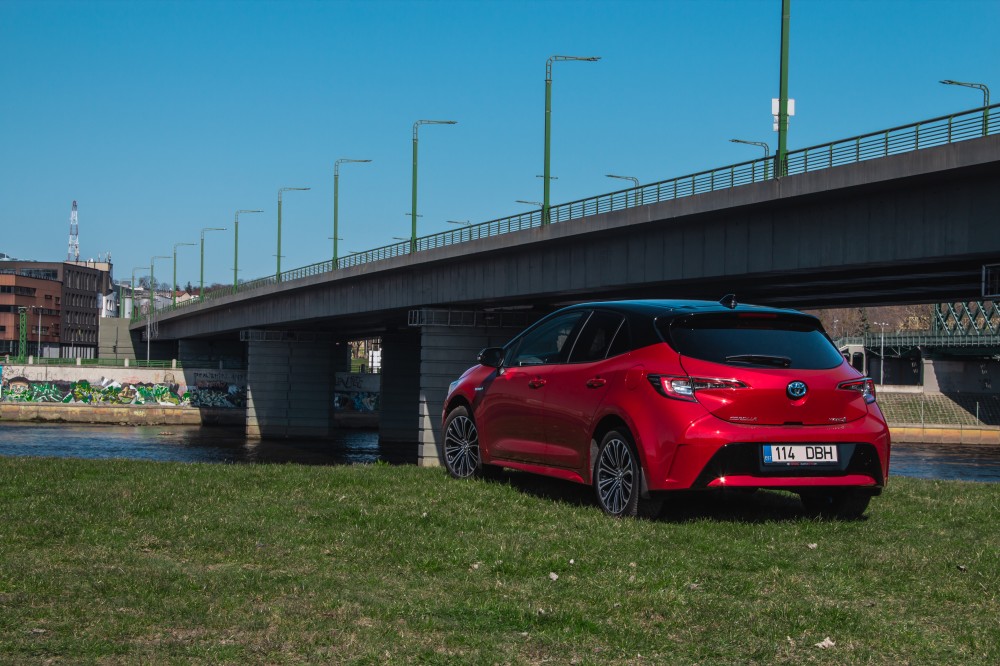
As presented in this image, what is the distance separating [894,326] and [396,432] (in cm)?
11816

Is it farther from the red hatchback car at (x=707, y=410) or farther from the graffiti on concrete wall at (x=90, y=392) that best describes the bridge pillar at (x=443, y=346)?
the graffiti on concrete wall at (x=90, y=392)

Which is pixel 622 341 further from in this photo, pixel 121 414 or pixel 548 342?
pixel 121 414

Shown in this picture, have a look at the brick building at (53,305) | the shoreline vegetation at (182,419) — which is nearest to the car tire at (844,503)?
the shoreline vegetation at (182,419)

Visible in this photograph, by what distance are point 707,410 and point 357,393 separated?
84885 millimetres

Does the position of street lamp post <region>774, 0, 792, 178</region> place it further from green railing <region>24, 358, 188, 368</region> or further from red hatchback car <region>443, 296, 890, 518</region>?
green railing <region>24, 358, 188, 368</region>

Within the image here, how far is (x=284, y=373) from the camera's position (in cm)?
7550

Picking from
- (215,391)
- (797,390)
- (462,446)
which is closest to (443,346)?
(462,446)

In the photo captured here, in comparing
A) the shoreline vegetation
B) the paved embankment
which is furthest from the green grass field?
the paved embankment

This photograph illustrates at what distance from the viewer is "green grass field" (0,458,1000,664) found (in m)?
5.30

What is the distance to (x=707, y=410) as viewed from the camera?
28.2ft

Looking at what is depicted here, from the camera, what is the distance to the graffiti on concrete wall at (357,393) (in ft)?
301

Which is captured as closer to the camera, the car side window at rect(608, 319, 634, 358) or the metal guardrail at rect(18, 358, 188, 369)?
the car side window at rect(608, 319, 634, 358)

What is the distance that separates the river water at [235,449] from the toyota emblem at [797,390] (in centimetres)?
3719

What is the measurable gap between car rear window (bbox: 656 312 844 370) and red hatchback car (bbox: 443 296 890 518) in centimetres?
1
